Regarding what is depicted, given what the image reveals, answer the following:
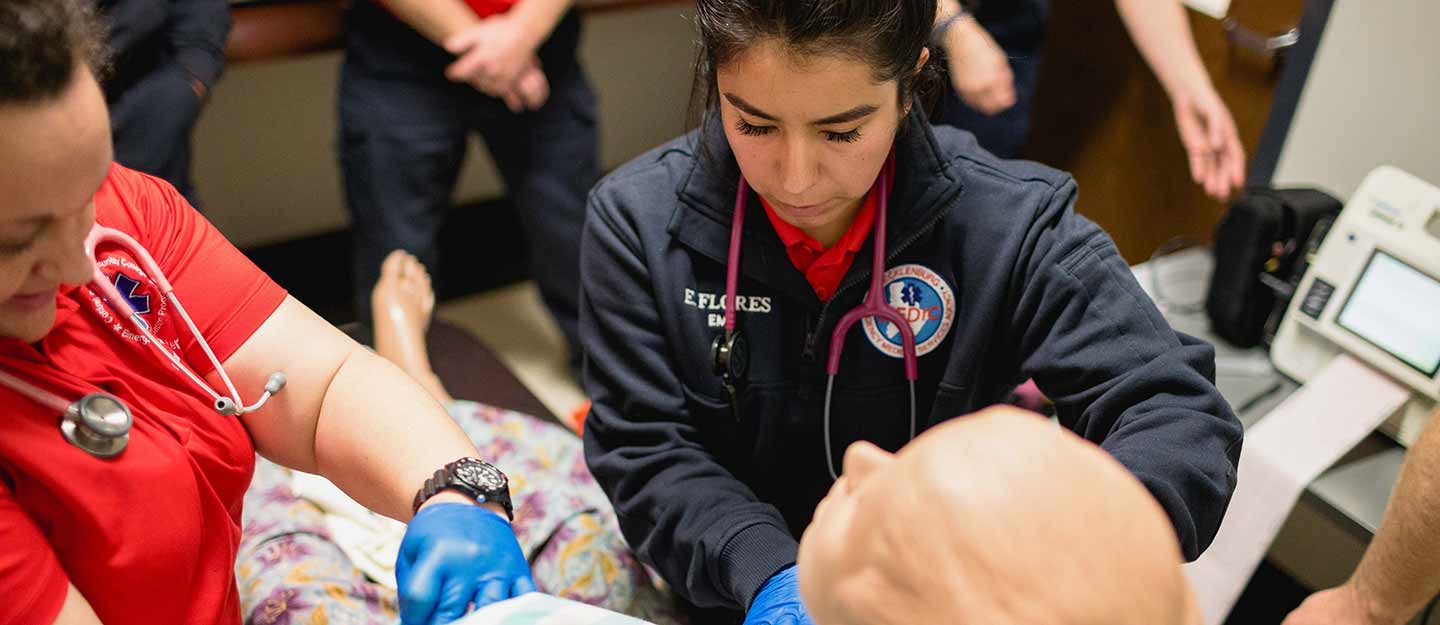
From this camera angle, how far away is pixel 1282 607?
6.91 ft

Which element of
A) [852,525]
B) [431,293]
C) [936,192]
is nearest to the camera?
[852,525]

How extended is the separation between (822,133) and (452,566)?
53 centimetres

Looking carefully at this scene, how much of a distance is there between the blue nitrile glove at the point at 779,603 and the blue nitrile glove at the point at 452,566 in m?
0.21

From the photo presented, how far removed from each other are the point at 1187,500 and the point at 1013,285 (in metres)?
0.29

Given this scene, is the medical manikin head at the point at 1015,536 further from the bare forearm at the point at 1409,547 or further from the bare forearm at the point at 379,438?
the bare forearm at the point at 1409,547

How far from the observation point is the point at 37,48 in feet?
2.48

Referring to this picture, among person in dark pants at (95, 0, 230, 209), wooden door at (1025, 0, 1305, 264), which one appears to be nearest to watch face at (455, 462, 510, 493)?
person in dark pants at (95, 0, 230, 209)

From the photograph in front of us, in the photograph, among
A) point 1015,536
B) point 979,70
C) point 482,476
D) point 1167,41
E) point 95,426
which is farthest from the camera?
point 1167,41

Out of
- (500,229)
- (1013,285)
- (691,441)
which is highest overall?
(1013,285)

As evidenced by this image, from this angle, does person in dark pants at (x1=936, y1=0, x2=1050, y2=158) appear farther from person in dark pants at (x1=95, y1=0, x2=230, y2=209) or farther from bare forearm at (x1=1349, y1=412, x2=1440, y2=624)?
person in dark pants at (x1=95, y1=0, x2=230, y2=209)

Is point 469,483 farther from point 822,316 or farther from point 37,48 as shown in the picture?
point 37,48

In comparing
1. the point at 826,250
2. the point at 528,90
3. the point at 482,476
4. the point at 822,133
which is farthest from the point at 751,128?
the point at 528,90

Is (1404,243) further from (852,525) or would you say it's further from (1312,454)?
(852,525)

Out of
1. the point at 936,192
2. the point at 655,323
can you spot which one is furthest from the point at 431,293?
the point at 936,192
